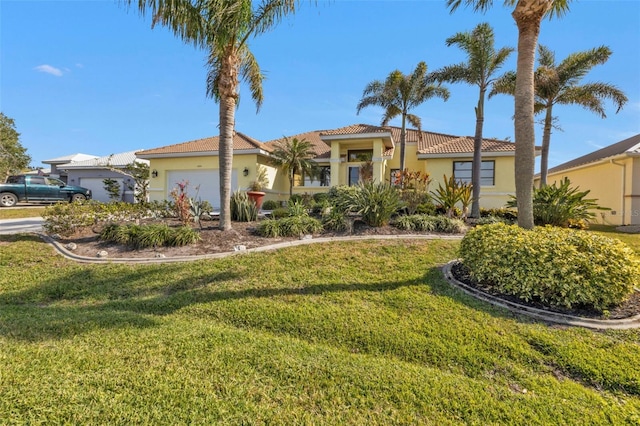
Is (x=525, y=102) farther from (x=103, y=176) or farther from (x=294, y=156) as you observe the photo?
(x=103, y=176)

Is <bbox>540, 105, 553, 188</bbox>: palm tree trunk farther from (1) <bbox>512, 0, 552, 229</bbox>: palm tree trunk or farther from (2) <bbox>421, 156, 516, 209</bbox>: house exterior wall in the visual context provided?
(1) <bbox>512, 0, 552, 229</bbox>: palm tree trunk

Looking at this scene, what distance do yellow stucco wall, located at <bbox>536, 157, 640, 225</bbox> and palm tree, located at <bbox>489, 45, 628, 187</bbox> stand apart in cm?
301

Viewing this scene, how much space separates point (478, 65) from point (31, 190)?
25683 mm

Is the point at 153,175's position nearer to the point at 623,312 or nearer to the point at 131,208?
the point at 131,208

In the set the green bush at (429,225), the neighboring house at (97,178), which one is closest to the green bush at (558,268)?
the green bush at (429,225)

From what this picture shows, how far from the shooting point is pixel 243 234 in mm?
8883

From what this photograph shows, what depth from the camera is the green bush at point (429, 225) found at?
375 inches

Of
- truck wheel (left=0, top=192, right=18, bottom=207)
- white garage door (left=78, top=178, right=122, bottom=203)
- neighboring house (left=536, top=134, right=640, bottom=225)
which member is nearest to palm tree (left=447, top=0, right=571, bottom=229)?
neighboring house (left=536, top=134, right=640, bottom=225)

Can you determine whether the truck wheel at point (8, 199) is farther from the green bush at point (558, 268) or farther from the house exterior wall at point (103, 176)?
the green bush at point (558, 268)

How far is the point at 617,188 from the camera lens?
1512cm

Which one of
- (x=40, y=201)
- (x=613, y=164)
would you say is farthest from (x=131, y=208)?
(x=613, y=164)

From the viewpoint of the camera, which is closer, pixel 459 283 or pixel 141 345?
pixel 141 345

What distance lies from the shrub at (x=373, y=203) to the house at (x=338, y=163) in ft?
27.7

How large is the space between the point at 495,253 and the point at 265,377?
169 inches
